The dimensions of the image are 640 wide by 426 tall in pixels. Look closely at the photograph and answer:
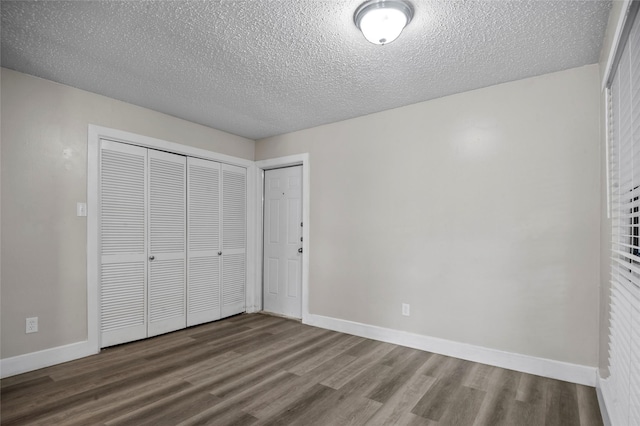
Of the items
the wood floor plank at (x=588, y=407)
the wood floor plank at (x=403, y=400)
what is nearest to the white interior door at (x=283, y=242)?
the wood floor plank at (x=403, y=400)

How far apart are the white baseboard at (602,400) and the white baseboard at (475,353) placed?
0.13 metres

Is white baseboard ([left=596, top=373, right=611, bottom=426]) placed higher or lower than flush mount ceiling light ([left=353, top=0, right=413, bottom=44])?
lower

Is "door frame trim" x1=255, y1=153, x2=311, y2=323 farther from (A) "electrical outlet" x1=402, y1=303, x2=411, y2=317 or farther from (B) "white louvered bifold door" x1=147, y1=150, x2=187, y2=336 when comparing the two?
(A) "electrical outlet" x1=402, y1=303, x2=411, y2=317

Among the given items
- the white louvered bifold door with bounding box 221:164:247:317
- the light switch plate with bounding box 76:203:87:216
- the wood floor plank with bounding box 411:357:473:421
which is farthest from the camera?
the white louvered bifold door with bounding box 221:164:247:317

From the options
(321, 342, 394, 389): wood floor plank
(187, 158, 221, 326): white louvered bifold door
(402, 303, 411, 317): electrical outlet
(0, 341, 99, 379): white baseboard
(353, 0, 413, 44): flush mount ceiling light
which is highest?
(353, 0, 413, 44): flush mount ceiling light

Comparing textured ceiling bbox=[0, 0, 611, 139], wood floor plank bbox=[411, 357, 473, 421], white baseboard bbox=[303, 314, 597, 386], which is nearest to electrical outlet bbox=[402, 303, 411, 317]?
white baseboard bbox=[303, 314, 597, 386]

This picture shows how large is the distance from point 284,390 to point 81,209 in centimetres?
250

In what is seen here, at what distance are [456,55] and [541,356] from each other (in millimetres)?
2528

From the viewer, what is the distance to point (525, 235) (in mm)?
2766

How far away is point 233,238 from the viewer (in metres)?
4.51

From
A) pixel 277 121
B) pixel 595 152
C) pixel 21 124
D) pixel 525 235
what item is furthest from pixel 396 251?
pixel 21 124

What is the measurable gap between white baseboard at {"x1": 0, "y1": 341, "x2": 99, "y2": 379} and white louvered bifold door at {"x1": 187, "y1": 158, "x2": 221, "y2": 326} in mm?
1124

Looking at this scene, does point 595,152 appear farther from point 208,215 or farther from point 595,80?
point 208,215

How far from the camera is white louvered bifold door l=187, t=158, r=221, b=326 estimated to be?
13.1ft
